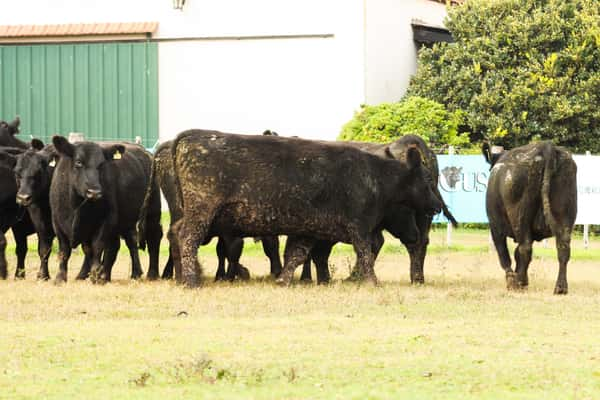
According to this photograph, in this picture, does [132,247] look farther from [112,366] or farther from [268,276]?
[112,366]

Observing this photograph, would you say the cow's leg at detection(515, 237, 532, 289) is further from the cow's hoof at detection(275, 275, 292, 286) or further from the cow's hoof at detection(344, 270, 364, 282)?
the cow's hoof at detection(275, 275, 292, 286)

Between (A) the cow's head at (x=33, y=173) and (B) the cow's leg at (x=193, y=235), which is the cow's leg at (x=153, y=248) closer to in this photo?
(A) the cow's head at (x=33, y=173)

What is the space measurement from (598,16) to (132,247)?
1768 cm

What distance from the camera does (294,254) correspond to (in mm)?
17750

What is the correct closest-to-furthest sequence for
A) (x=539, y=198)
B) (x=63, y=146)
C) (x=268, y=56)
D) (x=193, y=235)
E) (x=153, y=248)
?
(x=539, y=198)
(x=193, y=235)
(x=63, y=146)
(x=153, y=248)
(x=268, y=56)

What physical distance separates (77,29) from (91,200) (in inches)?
806

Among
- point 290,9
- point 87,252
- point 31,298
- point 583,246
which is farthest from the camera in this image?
point 290,9

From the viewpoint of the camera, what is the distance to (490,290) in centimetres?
1745

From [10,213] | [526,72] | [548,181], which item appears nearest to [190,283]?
[10,213]

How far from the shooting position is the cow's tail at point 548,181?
16656 mm

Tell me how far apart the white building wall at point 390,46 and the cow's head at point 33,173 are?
1753 cm

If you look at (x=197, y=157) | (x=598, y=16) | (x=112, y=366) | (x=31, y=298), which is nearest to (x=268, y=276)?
(x=197, y=157)

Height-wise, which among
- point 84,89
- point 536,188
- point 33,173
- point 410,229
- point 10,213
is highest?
point 84,89

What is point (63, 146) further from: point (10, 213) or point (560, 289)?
point (560, 289)
